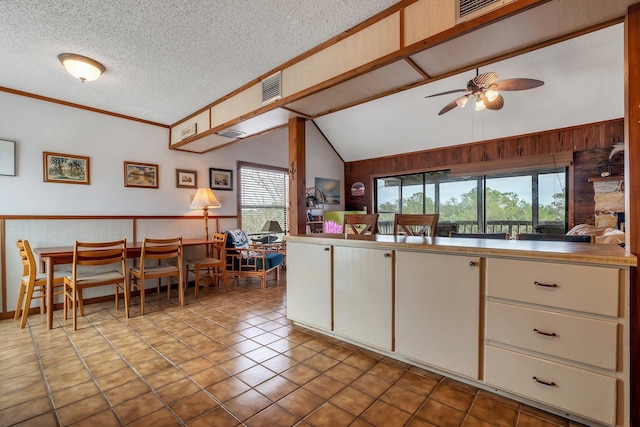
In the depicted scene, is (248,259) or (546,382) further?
(248,259)

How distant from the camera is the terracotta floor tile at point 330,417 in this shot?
1.59m

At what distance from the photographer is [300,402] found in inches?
69.7

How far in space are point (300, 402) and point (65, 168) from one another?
4.00 m

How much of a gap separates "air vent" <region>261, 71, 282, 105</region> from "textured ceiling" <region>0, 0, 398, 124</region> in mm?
111

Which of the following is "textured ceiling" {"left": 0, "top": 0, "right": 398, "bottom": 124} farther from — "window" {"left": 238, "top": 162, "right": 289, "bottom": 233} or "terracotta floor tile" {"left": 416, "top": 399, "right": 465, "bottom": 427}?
"terracotta floor tile" {"left": 416, "top": 399, "right": 465, "bottom": 427}

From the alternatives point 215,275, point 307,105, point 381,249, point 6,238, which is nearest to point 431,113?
point 307,105

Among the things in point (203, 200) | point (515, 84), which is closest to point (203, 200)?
point (203, 200)

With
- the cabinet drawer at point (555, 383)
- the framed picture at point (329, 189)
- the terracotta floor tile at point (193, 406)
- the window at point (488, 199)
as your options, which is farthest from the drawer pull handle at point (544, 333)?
the framed picture at point (329, 189)

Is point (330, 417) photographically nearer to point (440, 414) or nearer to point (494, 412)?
point (440, 414)

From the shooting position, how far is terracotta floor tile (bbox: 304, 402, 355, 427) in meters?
A: 1.59

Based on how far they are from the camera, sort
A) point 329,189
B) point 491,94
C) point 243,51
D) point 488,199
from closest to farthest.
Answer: point 243,51
point 491,94
point 488,199
point 329,189

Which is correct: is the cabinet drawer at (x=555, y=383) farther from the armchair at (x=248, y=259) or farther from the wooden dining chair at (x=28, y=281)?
the wooden dining chair at (x=28, y=281)

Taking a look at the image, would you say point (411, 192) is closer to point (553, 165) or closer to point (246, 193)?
point (553, 165)

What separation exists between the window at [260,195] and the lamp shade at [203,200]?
35.0 inches
